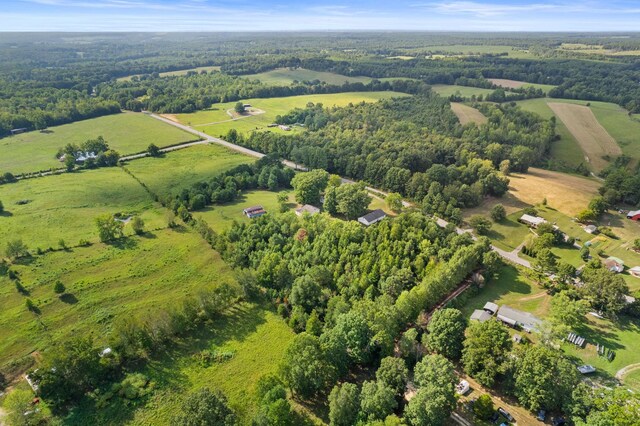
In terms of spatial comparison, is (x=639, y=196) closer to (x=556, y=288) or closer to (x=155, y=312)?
(x=556, y=288)

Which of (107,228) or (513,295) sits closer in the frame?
(513,295)

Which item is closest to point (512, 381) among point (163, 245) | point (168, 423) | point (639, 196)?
point (168, 423)

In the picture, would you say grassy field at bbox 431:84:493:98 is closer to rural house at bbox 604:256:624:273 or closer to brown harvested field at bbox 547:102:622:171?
brown harvested field at bbox 547:102:622:171

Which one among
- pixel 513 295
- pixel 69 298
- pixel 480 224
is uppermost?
pixel 480 224

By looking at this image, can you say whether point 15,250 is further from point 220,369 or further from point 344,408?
point 344,408

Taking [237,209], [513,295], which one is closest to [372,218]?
[513,295]

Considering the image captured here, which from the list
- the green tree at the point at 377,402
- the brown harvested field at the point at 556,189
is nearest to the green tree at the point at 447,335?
Result: the green tree at the point at 377,402

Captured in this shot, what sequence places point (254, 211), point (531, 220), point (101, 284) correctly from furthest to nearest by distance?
1. point (254, 211)
2. point (531, 220)
3. point (101, 284)

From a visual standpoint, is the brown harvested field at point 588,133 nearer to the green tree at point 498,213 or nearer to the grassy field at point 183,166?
the green tree at point 498,213

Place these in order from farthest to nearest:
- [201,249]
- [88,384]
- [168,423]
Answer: [201,249] < [88,384] < [168,423]
